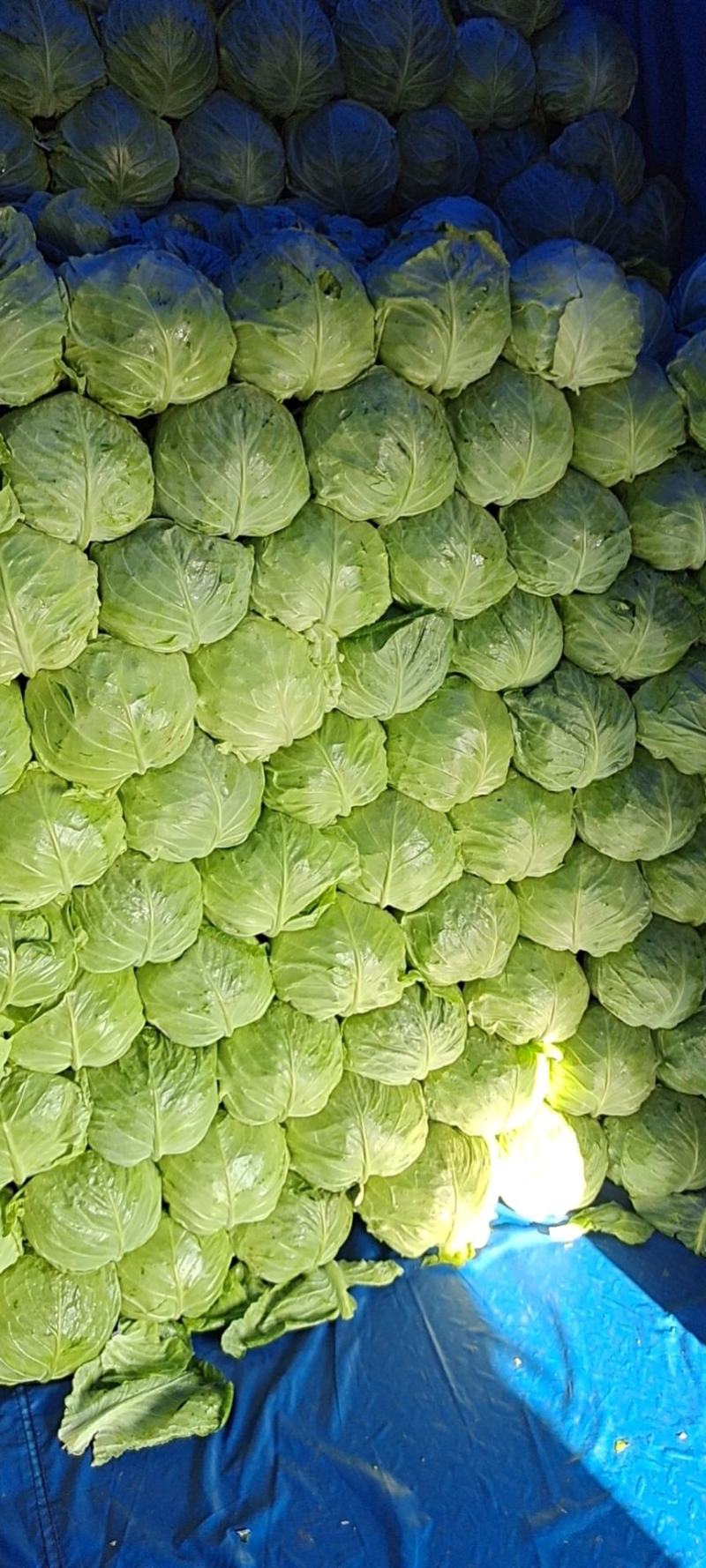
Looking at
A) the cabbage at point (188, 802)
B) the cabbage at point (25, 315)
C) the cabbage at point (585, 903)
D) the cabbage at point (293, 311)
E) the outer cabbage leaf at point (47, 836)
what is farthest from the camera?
the cabbage at point (585, 903)

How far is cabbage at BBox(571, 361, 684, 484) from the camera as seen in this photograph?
285 cm

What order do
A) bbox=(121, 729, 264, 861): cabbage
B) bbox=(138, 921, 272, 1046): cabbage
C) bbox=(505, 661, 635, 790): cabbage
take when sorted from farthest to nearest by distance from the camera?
bbox=(505, 661, 635, 790): cabbage, bbox=(138, 921, 272, 1046): cabbage, bbox=(121, 729, 264, 861): cabbage

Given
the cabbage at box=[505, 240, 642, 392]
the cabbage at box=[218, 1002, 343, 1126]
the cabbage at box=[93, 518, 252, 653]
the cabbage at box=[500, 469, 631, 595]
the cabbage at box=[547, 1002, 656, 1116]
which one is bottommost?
the cabbage at box=[547, 1002, 656, 1116]

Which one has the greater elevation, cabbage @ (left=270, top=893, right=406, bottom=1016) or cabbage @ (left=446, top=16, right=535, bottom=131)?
cabbage @ (left=446, top=16, right=535, bottom=131)

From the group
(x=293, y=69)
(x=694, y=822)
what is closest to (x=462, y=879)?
(x=694, y=822)

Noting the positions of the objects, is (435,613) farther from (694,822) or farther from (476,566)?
(694,822)

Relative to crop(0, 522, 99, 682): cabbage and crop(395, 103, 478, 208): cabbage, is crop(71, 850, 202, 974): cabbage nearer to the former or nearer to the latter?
crop(0, 522, 99, 682): cabbage

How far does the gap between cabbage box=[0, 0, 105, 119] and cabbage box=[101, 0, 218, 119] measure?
6cm

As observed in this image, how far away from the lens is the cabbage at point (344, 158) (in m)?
3.37

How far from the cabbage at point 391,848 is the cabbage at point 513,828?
84mm

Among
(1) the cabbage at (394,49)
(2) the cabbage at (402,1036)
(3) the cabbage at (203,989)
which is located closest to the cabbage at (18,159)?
(1) the cabbage at (394,49)

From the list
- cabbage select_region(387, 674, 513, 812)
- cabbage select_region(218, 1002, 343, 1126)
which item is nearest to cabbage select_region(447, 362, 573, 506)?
cabbage select_region(387, 674, 513, 812)

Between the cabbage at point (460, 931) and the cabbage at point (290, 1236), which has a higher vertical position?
the cabbage at point (460, 931)

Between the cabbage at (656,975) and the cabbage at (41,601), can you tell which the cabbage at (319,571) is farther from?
the cabbage at (656,975)
